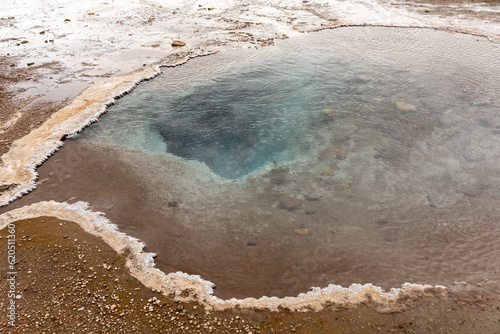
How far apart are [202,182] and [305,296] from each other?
4.57 m

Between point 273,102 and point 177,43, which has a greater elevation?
point 177,43

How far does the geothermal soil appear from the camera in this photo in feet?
19.5

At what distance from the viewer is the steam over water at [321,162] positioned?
7.37m

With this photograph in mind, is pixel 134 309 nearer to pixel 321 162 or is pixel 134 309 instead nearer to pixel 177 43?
pixel 321 162

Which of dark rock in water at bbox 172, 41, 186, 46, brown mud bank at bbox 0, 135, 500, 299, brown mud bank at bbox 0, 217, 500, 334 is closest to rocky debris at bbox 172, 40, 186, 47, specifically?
dark rock in water at bbox 172, 41, 186, 46

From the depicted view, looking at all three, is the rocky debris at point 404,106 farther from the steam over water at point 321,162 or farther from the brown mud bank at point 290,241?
the brown mud bank at point 290,241

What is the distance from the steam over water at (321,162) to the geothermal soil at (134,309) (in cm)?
65

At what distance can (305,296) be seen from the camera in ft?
21.5

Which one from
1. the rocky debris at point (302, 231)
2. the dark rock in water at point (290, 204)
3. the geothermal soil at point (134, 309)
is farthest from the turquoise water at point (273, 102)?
the geothermal soil at point (134, 309)

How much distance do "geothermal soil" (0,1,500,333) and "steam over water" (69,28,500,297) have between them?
25.8 inches

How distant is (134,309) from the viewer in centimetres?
625

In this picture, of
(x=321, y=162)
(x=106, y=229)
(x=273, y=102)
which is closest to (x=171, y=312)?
(x=106, y=229)

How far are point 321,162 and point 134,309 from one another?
21.9 ft

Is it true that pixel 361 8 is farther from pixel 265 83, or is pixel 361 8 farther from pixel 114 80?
pixel 114 80
